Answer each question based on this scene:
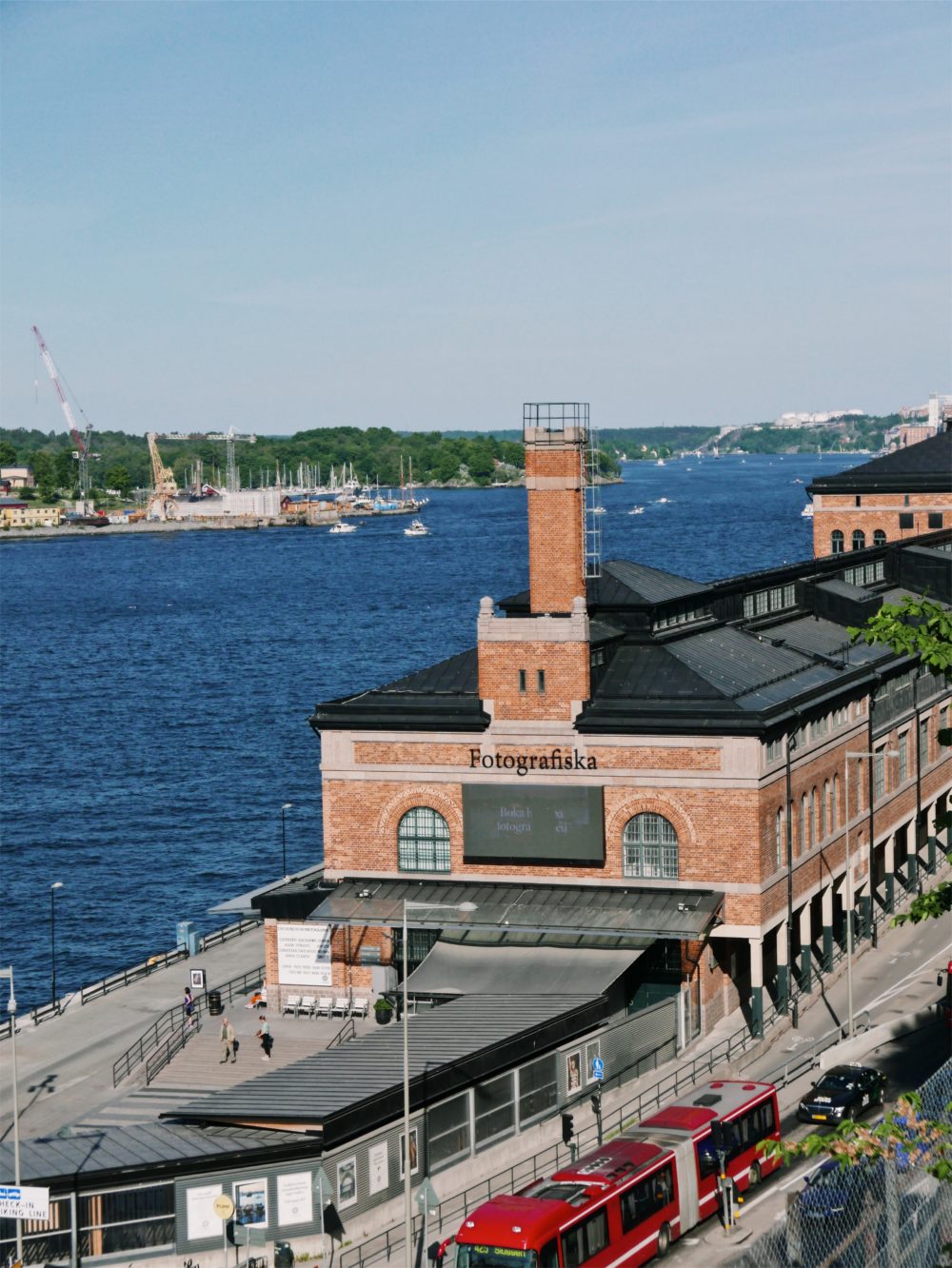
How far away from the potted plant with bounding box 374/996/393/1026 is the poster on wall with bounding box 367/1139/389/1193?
14872mm

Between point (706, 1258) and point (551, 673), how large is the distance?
24.9m

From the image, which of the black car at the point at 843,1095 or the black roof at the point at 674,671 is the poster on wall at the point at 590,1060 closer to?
the black car at the point at 843,1095

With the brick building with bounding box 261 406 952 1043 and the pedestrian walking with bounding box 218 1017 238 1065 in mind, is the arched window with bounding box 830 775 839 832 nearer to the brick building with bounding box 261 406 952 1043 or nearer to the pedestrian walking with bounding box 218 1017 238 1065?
the brick building with bounding box 261 406 952 1043

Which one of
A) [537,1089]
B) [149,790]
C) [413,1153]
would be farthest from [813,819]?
[149,790]

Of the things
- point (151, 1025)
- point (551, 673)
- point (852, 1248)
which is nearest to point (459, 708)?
point (551, 673)

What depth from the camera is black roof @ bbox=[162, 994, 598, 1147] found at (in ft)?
163

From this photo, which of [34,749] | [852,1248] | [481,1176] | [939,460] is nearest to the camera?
[852,1248]

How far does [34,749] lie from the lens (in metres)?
151

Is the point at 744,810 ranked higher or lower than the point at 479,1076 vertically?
higher

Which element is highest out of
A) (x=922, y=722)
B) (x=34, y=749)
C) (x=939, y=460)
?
(x=939, y=460)

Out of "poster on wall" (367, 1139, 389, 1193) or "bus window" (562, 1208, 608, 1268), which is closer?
"bus window" (562, 1208, 608, 1268)

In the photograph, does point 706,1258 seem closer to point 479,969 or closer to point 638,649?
point 479,969

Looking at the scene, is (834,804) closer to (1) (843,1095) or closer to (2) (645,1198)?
(1) (843,1095)

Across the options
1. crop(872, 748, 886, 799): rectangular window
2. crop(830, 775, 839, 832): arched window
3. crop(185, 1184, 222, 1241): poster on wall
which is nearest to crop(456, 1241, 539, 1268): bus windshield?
crop(185, 1184, 222, 1241): poster on wall
